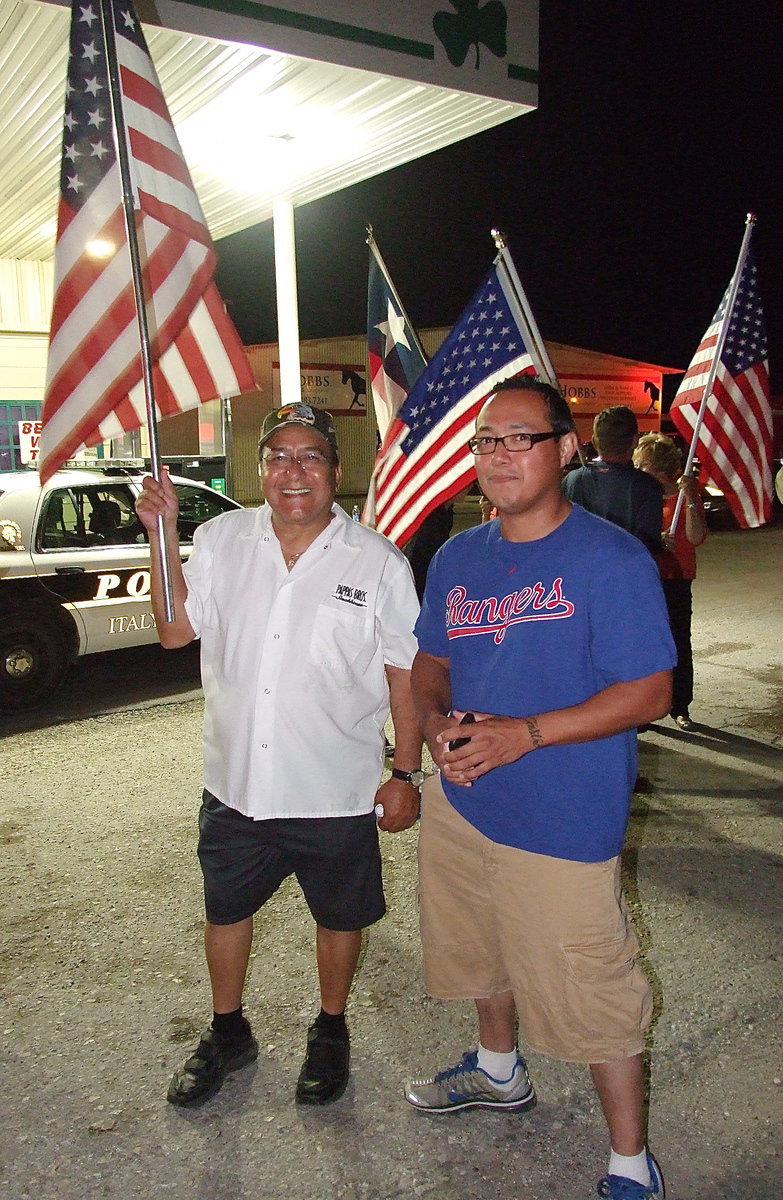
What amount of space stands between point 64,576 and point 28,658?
0.71m

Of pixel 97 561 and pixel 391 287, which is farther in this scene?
pixel 97 561

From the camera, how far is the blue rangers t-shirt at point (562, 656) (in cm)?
217

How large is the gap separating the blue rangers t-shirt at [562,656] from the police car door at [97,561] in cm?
580

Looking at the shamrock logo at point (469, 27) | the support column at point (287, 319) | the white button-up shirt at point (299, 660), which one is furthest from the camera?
the support column at point (287, 319)

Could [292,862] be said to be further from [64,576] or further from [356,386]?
[356,386]

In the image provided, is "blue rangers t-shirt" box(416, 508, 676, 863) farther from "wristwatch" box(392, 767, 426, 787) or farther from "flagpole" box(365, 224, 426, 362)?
"flagpole" box(365, 224, 426, 362)

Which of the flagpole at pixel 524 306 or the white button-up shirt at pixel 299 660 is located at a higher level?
the flagpole at pixel 524 306

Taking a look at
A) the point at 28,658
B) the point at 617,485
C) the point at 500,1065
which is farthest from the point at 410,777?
the point at 28,658

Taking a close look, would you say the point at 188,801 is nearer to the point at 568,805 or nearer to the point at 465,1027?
the point at 465,1027

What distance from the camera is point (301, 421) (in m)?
2.83

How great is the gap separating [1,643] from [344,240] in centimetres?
5678

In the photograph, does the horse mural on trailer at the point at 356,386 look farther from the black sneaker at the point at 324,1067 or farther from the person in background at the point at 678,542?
the black sneaker at the point at 324,1067

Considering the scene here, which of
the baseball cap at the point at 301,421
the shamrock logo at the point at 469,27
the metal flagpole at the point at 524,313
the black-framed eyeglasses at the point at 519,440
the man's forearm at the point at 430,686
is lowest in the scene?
the man's forearm at the point at 430,686

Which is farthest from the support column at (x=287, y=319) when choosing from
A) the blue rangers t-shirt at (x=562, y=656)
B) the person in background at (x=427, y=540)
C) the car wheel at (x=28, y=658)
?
the blue rangers t-shirt at (x=562, y=656)
